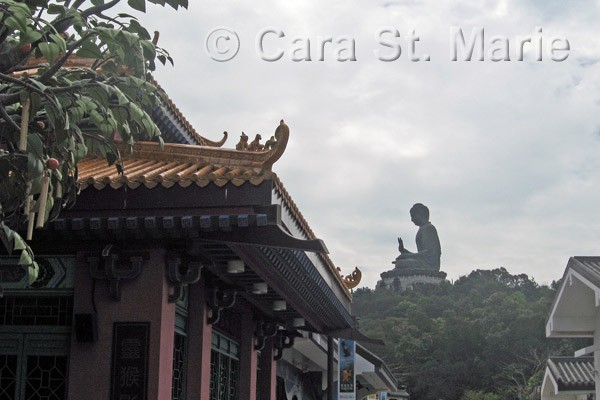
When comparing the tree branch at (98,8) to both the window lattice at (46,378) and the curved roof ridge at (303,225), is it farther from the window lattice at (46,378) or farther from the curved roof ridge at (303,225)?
the window lattice at (46,378)

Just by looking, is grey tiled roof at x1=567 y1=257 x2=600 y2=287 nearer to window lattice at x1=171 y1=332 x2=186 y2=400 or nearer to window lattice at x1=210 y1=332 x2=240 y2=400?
window lattice at x1=210 y1=332 x2=240 y2=400

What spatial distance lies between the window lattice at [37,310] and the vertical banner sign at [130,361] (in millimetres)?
919

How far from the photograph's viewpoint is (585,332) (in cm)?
1575

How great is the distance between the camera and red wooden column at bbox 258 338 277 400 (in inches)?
749

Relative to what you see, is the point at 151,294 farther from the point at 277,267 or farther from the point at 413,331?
the point at 413,331

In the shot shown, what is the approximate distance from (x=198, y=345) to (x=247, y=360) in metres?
4.20

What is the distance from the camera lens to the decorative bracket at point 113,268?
11211 mm

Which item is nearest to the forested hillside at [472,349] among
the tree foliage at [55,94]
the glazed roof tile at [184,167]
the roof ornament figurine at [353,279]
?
the roof ornament figurine at [353,279]

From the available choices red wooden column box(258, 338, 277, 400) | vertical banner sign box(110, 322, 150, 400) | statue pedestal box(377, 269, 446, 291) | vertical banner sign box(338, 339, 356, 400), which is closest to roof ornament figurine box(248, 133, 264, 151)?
vertical banner sign box(110, 322, 150, 400)

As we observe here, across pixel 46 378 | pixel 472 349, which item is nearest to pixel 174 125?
pixel 46 378

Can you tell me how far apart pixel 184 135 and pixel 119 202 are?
5.56m

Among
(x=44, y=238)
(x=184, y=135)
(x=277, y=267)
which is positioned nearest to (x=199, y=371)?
(x=277, y=267)

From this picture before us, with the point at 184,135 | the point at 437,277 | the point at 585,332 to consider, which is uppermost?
the point at 437,277

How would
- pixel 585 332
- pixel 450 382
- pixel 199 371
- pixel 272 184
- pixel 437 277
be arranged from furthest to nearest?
pixel 437 277 < pixel 450 382 < pixel 585 332 < pixel 199 371 < pixel 272 184
